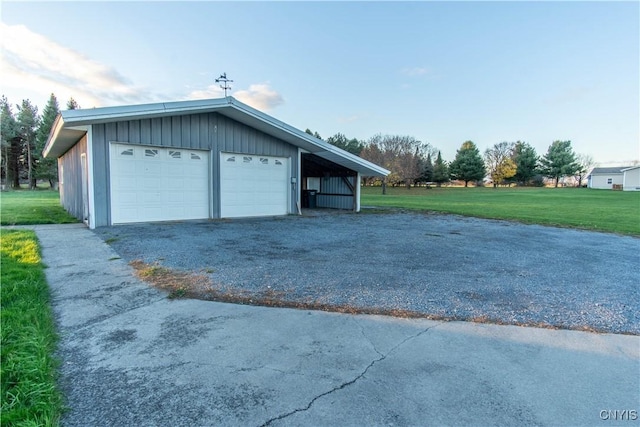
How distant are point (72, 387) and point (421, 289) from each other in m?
3.63

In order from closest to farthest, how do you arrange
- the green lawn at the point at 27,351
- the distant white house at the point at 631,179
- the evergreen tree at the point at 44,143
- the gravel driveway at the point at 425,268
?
the green lawn at the point at 27,351, the gravel driveway at the point at 425,268, the evergreen tree at the point at 44,143, the distant white house at the point at 631,179

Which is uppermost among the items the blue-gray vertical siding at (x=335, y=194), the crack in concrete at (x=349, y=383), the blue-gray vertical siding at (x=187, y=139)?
the blue-gray vertical siding at (x=187, y=139)

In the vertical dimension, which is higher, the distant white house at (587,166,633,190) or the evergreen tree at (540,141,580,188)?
the evergreen tree at (540,141,580,188)

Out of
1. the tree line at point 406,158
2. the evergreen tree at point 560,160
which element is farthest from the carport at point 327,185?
the evergreen tree at point 560,160

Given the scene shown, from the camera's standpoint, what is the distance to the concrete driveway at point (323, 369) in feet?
6.10

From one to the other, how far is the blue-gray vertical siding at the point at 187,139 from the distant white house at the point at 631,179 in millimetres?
58261

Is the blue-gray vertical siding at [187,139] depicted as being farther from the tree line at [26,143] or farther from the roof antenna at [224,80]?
the tree line at [26,143]

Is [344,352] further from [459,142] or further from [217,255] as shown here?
[459,142]

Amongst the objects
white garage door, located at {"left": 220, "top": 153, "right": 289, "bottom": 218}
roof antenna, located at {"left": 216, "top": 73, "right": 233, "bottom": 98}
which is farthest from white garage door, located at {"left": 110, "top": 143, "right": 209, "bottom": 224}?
roof antenna, located at {"left": 216, "top": 73, "right": 233, "bottom": 98}

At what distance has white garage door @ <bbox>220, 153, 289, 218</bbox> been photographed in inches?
476

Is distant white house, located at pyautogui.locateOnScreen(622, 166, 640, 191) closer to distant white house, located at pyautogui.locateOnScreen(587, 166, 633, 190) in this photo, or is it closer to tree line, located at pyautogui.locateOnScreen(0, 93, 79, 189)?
distant white house, located at pyautogui.locateOnScreen(587, 166, 633, 190)

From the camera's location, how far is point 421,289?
420 centimetres

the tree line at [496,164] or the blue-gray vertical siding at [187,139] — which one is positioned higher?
the tree line at [496,164]

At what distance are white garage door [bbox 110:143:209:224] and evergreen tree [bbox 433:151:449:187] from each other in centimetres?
4522
